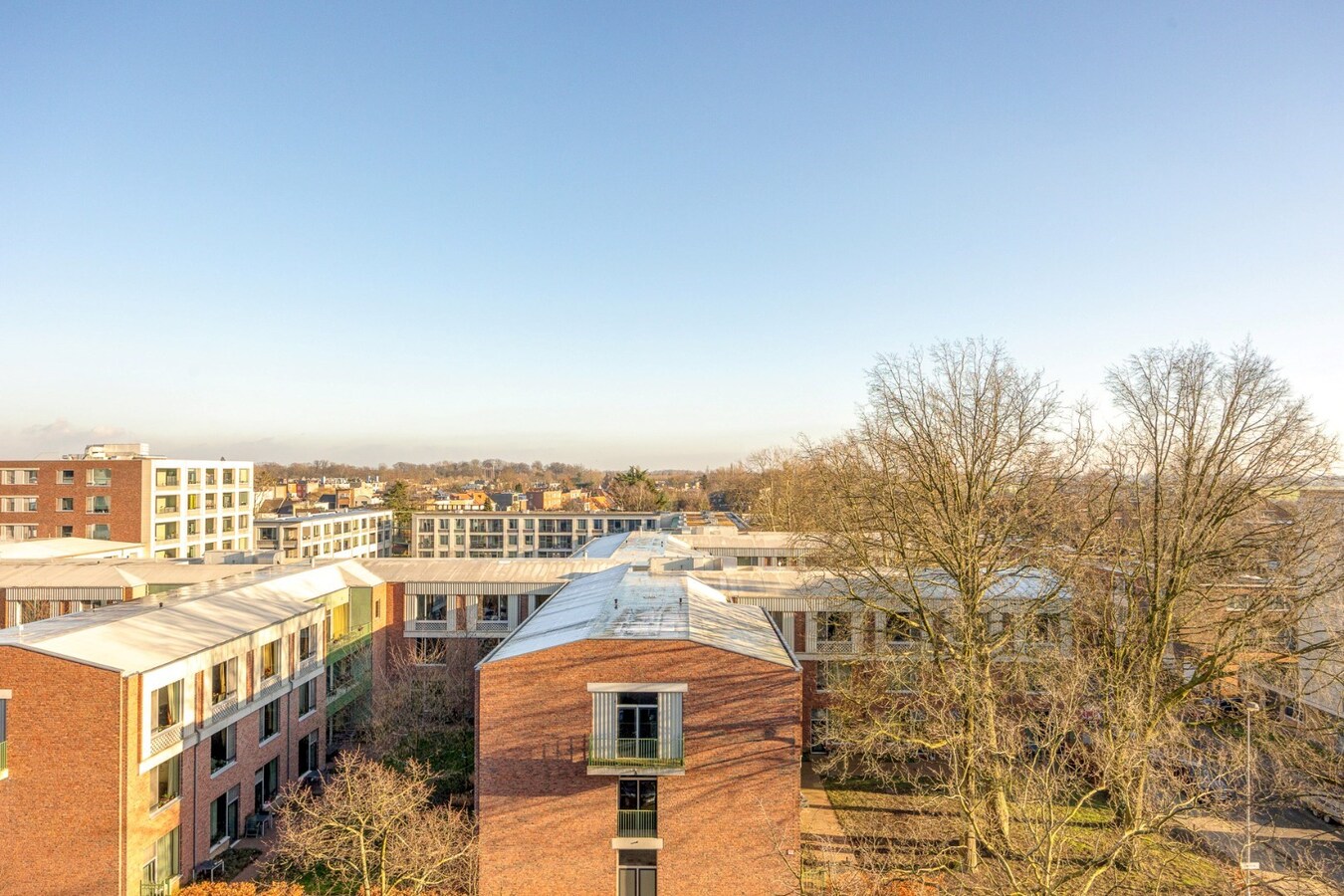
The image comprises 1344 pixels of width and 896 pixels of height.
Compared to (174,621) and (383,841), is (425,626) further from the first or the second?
(383,841)

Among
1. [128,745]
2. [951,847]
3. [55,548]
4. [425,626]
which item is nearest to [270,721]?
[128,745]

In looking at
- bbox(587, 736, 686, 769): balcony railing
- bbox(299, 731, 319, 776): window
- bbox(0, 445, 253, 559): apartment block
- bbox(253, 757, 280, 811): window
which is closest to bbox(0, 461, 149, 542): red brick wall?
bbox(0, 445, 253, 559): apartment block

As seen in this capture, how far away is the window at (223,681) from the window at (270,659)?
172 cm

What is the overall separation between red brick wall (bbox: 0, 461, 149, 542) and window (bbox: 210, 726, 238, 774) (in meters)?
40.4

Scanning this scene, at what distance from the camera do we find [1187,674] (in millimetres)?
27578

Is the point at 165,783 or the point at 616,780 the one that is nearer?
the point at 616,780

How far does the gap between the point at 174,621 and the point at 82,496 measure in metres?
42.9

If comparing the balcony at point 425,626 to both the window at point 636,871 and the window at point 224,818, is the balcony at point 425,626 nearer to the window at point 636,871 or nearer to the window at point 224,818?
the window at point 224,818

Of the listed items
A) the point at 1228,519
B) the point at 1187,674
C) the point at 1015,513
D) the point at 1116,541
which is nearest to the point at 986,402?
the point at 1015,513

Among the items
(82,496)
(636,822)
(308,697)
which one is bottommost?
(636,822)

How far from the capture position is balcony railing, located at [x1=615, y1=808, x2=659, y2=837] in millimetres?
19109

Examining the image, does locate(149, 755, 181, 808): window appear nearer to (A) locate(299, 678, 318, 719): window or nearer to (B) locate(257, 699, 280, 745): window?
(B) locate(257, 699, 280, 745): window

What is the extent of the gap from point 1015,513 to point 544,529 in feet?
215

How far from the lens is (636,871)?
19.3m
